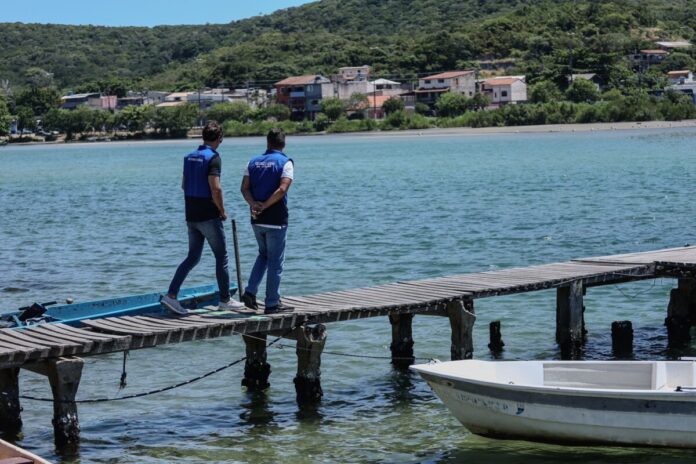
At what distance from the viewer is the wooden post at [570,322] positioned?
17.6m

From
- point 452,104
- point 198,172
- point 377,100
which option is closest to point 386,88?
point 377,100

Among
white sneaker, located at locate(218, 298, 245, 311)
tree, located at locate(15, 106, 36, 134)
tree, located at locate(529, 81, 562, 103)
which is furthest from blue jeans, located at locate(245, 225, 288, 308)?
tree, located at locate(15, 106, 36, 134)

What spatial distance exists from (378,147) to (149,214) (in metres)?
74.4

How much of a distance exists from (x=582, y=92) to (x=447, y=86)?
26.8 metres

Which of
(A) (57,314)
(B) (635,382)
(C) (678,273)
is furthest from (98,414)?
(C) (678,273)

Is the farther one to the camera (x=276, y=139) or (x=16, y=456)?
(x=276, y=139)

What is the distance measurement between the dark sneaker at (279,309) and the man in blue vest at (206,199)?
0.62 m

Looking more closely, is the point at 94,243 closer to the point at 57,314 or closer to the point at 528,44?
the point at 57,314

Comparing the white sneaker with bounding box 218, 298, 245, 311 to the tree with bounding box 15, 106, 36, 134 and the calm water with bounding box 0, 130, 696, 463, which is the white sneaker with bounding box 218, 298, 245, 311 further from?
the tree with bounding box 15, 106, 36, 134

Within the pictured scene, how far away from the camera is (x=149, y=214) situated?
51188 mm

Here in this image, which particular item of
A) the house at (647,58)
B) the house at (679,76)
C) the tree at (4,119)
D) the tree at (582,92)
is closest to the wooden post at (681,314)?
the tree at (582,92)

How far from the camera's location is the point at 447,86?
554ft

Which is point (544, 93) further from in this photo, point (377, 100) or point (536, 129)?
point (377, 100)

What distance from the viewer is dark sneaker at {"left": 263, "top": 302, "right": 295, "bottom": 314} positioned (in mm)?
14727
